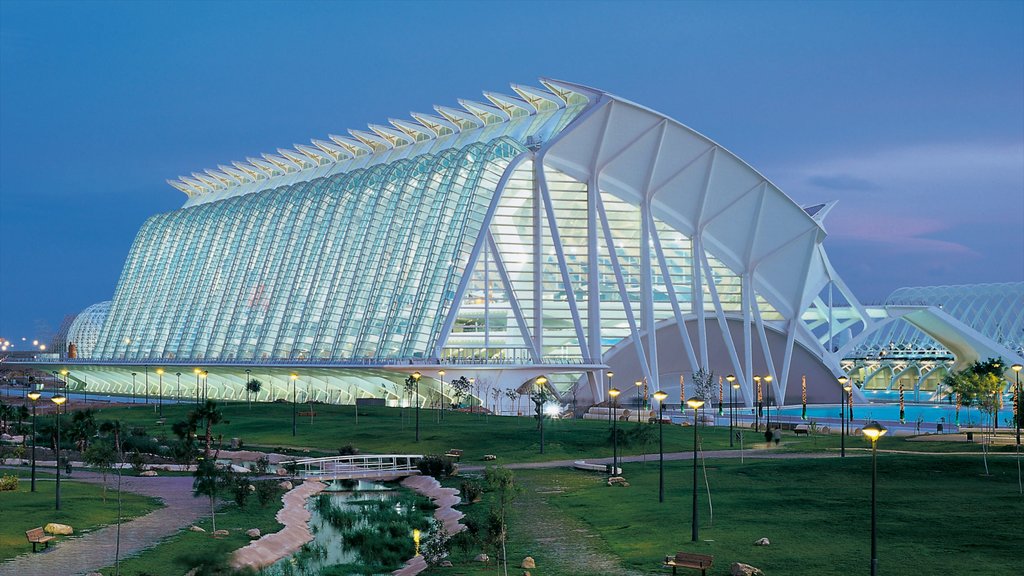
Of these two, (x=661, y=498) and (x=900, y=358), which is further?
(x=900, y=358)

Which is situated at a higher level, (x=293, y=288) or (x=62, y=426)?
(x=293, y=288)

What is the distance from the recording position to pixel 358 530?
128ft

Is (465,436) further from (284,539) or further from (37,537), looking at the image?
(37,537)

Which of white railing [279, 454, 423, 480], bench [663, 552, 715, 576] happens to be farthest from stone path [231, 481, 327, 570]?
bench [663, 552, 715, 576]

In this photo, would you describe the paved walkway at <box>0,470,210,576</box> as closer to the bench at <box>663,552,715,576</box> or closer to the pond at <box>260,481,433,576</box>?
the pond at <box>260,481,433,576</box>

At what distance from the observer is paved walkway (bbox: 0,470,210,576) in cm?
2922

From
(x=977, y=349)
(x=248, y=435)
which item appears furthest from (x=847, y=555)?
(x=977, y=349)

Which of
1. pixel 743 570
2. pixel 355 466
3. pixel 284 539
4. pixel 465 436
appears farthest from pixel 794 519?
pixel 465 436

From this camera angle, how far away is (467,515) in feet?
129

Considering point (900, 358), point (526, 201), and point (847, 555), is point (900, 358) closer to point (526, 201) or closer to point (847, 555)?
point (526, 201)

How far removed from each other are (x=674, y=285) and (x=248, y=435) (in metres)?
38.0

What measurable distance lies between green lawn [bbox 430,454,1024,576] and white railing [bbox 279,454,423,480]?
26.9ft

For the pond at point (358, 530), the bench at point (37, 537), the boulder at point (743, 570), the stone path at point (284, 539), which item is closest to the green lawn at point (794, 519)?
the boulder at point (743, 570)

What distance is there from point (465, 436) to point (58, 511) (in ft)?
84.9
